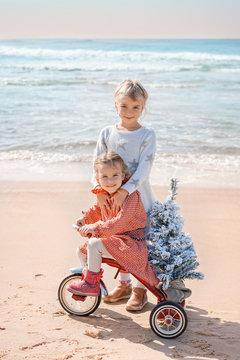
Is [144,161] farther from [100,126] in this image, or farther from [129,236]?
[100,126]

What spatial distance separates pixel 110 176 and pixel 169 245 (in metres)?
0.65

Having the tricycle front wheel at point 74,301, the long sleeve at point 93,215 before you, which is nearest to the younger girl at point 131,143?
the long sleeve at point 93,215

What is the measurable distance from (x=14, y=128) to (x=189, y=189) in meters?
5.26

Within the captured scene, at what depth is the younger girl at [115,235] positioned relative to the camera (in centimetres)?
306

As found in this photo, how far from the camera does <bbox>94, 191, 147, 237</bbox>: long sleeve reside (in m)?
3.08

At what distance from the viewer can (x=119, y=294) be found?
3672 mm

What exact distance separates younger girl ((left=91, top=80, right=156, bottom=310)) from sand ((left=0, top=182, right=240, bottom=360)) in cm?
87

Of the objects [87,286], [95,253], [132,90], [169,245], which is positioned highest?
[132,90]

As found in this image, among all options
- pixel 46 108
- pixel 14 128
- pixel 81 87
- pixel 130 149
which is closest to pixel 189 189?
pixel 130 149

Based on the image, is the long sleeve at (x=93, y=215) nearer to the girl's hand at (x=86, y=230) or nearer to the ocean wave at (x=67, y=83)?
the girl's hand at (x=86, y=230)

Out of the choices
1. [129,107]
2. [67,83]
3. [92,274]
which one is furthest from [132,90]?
[67,83]

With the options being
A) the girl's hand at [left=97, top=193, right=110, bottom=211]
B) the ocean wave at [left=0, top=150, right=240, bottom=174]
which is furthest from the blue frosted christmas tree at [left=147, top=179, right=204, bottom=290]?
the ocean wave at [left=0, top=150, right=240, bottom=174]

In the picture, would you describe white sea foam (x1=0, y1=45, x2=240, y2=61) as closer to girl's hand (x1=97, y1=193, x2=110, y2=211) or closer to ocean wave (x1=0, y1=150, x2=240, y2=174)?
ocean wave (x1=0, y1=150, x2=240, y2=174)

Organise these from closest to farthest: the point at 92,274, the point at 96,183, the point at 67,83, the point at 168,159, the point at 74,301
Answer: the point at 92,274
the point at 96,183
the point at 74,301
the point at 168,159
the point at 67,83
